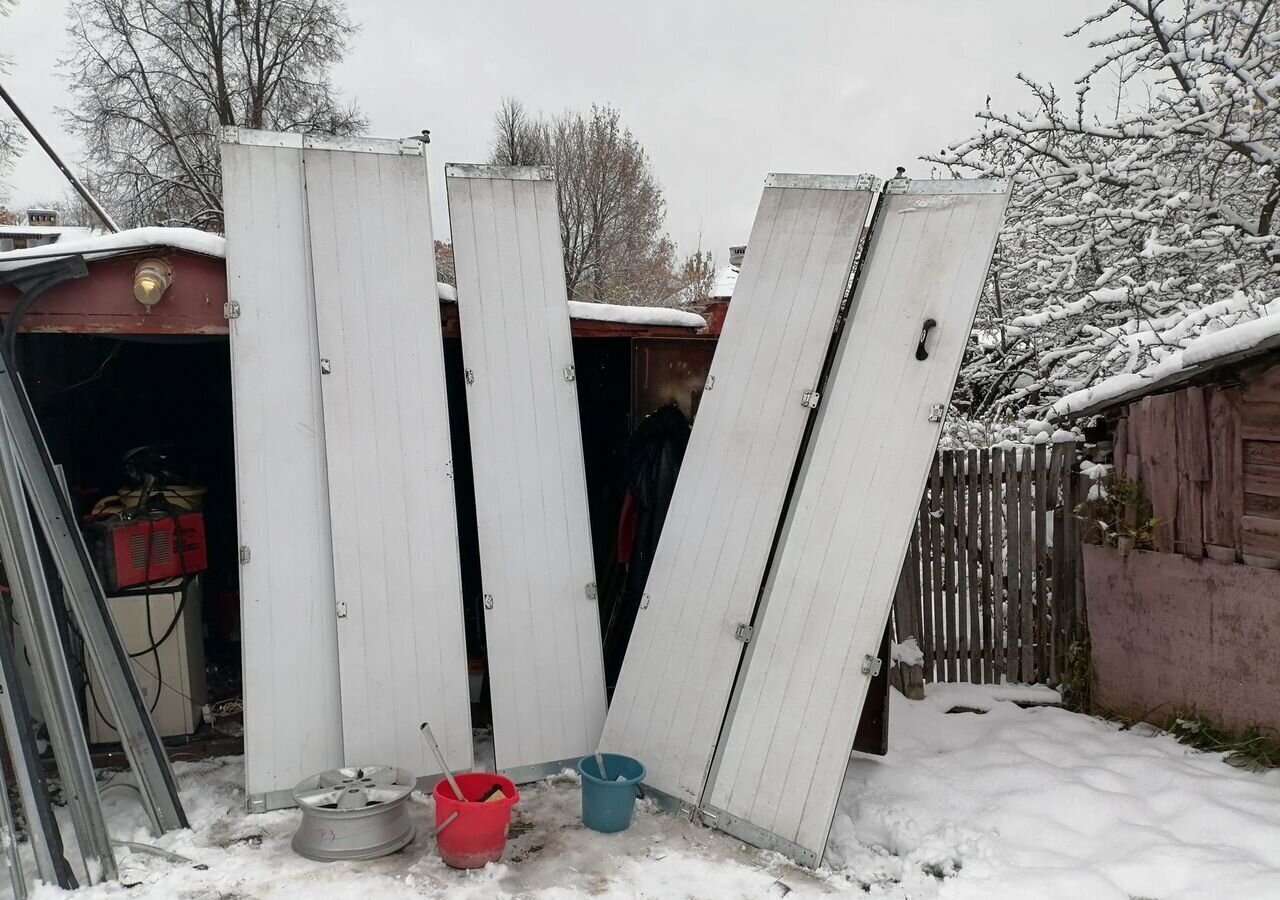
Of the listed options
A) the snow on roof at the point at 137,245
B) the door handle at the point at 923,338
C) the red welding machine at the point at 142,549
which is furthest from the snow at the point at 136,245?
the door handle at the point at 923,338

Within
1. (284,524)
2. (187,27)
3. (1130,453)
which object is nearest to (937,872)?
(1130,453)

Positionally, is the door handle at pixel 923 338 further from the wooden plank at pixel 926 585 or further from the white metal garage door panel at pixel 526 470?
the wooden plank at pixel 926 585

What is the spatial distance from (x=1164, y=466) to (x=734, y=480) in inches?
92.7

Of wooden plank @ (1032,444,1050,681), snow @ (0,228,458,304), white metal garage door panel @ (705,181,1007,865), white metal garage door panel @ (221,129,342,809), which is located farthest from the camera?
wooden plank @ (1032,444,1050,681)

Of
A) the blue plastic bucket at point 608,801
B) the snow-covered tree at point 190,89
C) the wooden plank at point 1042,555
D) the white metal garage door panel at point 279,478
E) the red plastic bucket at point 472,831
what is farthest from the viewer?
the snow-covered tree at point 190,89

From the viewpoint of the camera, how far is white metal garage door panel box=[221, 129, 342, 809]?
3.92 metres

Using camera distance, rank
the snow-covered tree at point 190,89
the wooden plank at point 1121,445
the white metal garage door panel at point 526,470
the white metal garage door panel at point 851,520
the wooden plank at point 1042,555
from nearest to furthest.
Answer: the white metal garage door panel at point 851,520
the white metal garage door panel at point 526,470
the wooden plank at point 1121,445
the wooden plank at point 1042,555
the snow-covered tree at point 190,89

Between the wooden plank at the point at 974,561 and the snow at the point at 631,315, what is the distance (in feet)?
5.91

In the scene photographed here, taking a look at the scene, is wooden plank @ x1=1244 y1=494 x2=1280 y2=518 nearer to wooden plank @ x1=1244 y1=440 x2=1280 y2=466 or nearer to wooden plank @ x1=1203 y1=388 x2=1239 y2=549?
wooden plank @ x1=1203 y1=388 x2=1239 y2=549

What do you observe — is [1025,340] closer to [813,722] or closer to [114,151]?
[813,722]

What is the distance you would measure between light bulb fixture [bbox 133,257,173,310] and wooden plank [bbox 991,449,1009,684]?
4.48 metres

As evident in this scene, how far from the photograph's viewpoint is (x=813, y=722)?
11.4ft

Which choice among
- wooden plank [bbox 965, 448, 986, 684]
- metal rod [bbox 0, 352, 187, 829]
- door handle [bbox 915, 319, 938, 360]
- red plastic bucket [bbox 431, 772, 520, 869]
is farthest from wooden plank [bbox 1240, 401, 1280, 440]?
metal rod [bbox 0, 352, 187, 829]

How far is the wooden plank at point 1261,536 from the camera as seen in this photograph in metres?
3.94
